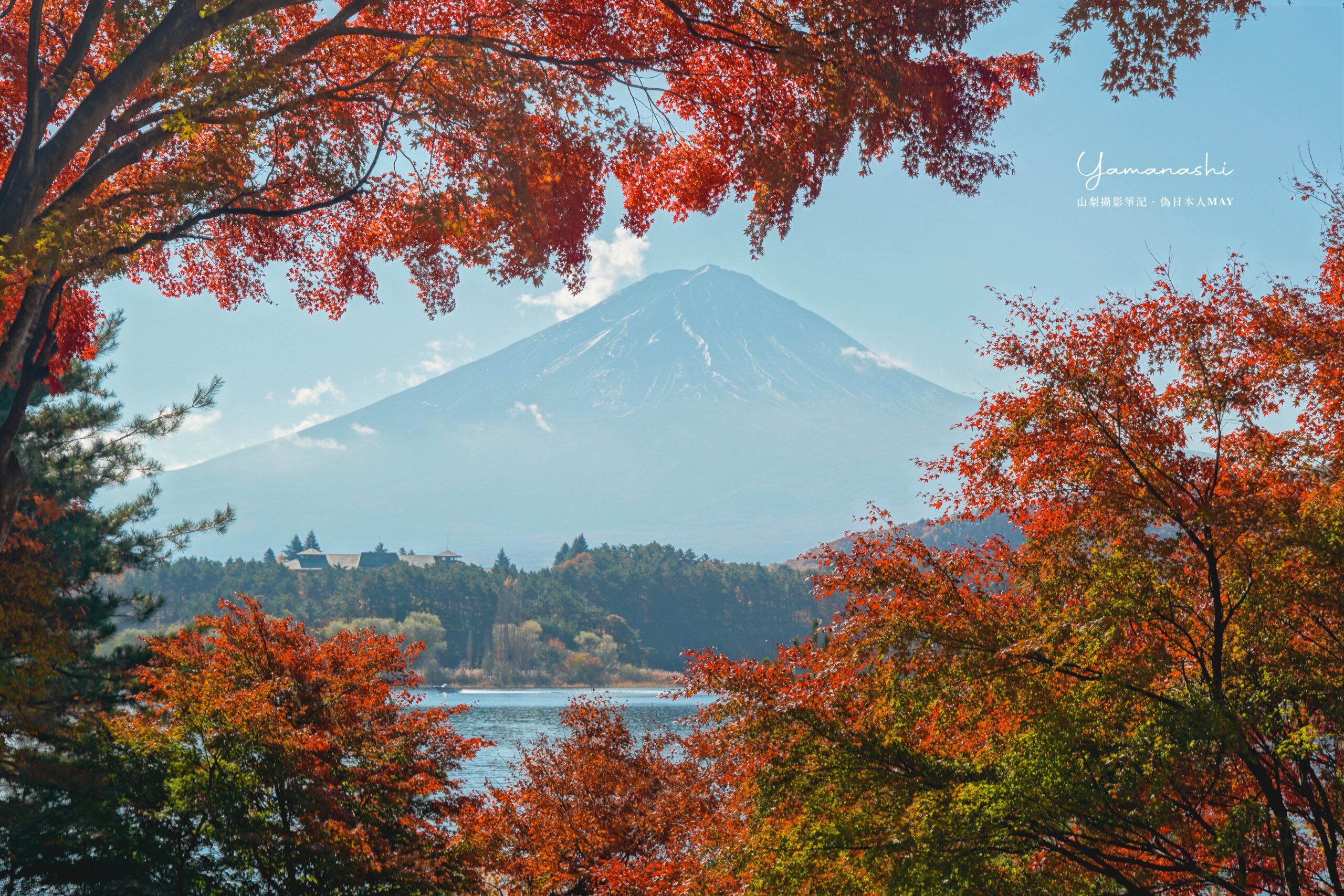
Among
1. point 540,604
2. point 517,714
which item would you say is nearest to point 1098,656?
point 517,714

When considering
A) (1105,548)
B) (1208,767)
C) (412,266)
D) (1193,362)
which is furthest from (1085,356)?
(412,266)

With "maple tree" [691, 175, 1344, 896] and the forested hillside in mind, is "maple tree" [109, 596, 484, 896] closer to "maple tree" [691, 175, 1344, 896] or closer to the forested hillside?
"maple tree" [691, 175, 1344, 896]

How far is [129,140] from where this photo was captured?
550cm

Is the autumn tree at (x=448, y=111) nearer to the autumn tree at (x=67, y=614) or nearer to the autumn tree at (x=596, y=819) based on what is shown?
the autumn tree at (x=67, y=614)

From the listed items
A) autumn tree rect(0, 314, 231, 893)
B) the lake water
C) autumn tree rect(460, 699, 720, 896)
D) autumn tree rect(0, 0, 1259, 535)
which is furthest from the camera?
the lake water

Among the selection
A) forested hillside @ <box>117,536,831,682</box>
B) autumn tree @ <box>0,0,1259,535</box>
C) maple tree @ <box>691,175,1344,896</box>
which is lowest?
forested hillside @ <box>117,536,831,682</box>

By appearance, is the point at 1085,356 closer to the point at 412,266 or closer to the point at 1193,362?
the point at 1193,362

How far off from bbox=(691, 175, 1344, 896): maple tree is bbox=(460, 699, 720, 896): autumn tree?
298 cm

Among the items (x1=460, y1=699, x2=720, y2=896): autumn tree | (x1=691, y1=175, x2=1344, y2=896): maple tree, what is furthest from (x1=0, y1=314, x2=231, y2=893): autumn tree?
(x1=691, y1=175, x2=1344, y2=896): maple tree

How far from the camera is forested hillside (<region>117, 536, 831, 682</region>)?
80938 mm

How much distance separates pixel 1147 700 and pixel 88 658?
14.1 meters

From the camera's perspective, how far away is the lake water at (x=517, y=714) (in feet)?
127

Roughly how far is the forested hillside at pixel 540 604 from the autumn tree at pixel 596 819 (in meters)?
58.3

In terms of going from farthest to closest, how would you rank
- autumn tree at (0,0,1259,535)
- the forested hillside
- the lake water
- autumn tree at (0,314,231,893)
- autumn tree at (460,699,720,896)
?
the forested hillside < the lake water < autumn tree at (460,699,720,896) < autumn tree at (0,314,231,893) < autumn tree at (0,0,1259,535)
